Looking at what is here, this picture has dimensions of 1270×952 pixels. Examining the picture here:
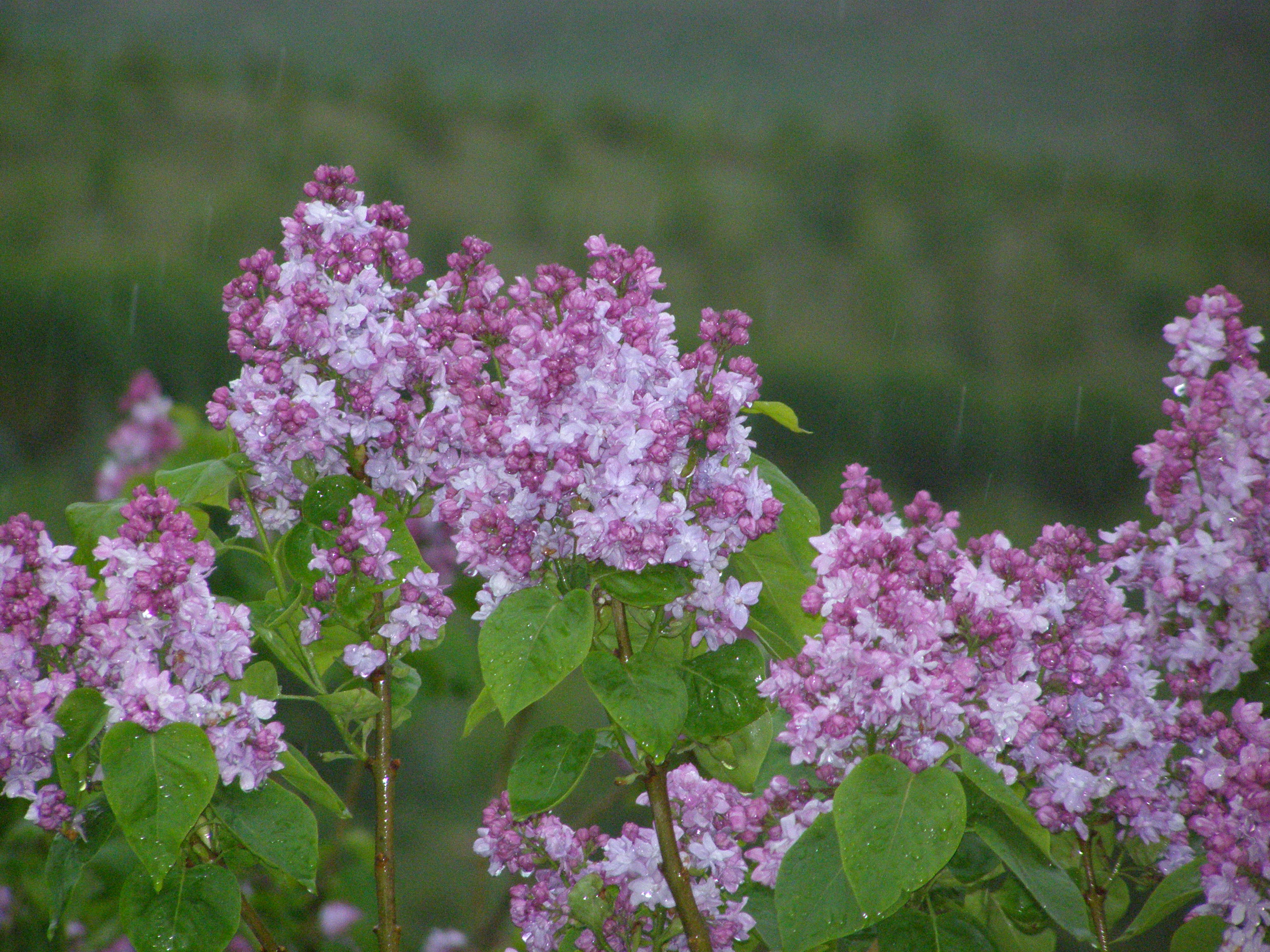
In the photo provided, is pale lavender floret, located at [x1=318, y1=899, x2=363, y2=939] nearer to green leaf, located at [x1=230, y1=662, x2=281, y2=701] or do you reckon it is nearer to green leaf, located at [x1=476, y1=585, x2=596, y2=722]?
green leaf, located at [x1=230, y1=662, x2=281, y2=701]

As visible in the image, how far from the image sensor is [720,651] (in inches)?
23.7

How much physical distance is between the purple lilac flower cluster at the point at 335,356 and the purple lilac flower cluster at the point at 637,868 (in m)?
0.23

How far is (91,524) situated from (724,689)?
16.2 inches

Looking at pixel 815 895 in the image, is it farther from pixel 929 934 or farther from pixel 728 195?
pixel 728 195

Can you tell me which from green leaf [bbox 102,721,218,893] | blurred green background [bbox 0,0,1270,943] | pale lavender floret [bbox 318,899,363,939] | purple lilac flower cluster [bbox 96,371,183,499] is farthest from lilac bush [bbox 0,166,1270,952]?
blurred green background [bbox 0,0,1270,943]

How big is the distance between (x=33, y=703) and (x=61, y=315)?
121 inches

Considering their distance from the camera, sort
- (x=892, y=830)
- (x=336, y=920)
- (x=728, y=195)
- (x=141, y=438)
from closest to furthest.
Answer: (x=892, y=830)
(x=336, y=920)
(x=141, y=438)
(x=728, y=195)

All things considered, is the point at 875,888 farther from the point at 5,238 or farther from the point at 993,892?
the point at 5,238

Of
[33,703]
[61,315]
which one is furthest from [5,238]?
[33,703]

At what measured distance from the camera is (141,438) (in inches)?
76.6

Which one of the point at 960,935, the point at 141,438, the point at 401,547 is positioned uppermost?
the point at 141,438

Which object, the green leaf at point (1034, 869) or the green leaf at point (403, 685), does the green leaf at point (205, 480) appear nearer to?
the green leaf at point (403, 685)

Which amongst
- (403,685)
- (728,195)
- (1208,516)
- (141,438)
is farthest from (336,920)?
(728,195)

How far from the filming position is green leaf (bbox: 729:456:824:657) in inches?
25.4
